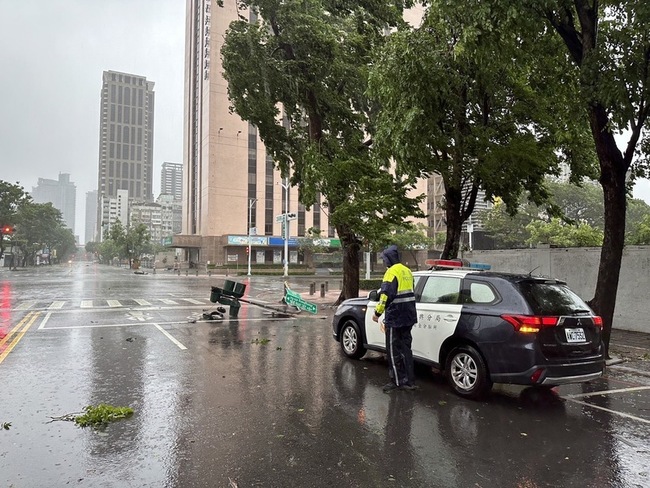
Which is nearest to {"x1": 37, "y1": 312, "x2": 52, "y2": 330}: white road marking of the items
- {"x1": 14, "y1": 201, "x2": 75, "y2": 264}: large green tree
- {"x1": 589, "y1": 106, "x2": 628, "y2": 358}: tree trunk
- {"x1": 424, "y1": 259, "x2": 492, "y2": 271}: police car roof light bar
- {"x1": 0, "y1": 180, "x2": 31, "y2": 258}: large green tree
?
{"x1": 424, "y1": 259, "x2": 492, "y2": 271}: police car roof light bar

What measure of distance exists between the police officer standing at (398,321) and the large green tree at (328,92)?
7.30 m

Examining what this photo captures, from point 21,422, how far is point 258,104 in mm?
14970

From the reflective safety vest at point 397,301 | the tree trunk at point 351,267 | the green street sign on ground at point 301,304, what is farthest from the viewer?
the tree trunk at point 351,267

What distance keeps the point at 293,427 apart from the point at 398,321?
2104 millimetres

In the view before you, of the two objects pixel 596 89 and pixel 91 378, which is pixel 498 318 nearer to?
pixel 596 89

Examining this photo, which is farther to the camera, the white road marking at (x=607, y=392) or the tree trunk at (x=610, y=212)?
the tree trunk at (x=610, y=212)

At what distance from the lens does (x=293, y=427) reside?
16.2 feet

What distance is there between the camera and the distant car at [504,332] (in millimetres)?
5527

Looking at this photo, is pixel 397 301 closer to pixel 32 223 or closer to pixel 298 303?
pixel 298 303

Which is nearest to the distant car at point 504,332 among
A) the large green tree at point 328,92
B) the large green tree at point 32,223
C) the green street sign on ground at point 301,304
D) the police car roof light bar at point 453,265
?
the police car roof light bar at point 453,265

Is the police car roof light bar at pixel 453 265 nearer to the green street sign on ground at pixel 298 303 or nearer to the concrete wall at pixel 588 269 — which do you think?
the concrete wall at pixel 588 269

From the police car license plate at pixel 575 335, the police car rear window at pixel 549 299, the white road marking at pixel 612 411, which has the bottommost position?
the white road marking at pixel 612 411

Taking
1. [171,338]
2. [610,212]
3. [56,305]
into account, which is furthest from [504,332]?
[56,305]

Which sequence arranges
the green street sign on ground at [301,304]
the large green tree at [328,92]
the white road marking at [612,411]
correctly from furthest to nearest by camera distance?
1. the green street sign on ground at [301,304]
2. the large green tree at [328,92]
3. the white road marking at [612,411]
